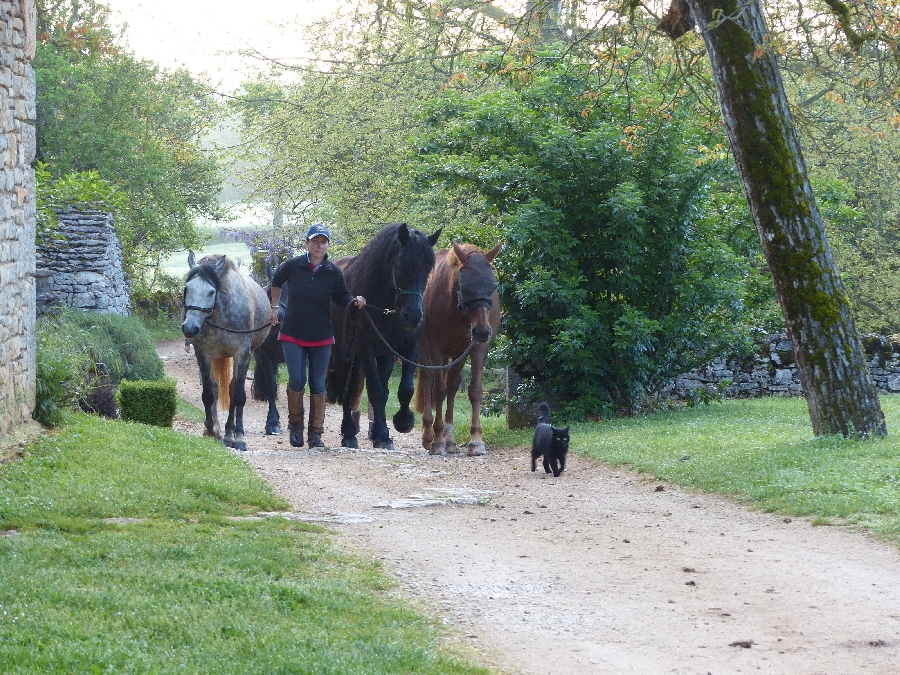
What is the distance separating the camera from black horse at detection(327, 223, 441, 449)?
12039 mm

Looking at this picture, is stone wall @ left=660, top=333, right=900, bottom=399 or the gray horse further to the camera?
stone wall @ left=660, top=333, right=900, bottom=399

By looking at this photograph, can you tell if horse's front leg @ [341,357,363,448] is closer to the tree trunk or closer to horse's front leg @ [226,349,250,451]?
horse's front leg @ [226,349,250,451]

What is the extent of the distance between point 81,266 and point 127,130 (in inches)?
604

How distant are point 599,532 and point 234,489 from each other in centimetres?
299

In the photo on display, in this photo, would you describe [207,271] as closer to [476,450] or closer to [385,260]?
[385,260]

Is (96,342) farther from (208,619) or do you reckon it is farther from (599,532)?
(208,619)

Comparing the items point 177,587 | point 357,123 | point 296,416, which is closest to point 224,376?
point 296,416

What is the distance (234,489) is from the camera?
8359 mm

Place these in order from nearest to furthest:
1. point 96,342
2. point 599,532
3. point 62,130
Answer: point 599,532 → point 96,342 → point 62,130

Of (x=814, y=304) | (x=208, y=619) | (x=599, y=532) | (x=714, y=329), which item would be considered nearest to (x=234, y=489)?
(x=599, y=532)

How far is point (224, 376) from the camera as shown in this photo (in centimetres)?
1424

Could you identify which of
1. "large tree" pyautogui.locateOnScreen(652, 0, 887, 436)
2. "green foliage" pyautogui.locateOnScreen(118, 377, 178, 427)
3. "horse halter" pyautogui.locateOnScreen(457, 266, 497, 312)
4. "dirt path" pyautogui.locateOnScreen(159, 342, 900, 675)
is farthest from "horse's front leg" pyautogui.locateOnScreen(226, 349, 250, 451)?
"large tree" pyautogui.locateOnScreen(652, 0, 887, 436)

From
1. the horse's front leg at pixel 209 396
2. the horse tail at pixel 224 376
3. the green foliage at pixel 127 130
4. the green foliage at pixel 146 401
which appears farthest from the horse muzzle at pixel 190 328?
the green foliage at pixel 127 130

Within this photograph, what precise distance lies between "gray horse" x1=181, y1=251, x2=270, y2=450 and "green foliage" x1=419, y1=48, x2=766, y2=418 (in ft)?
13.1
